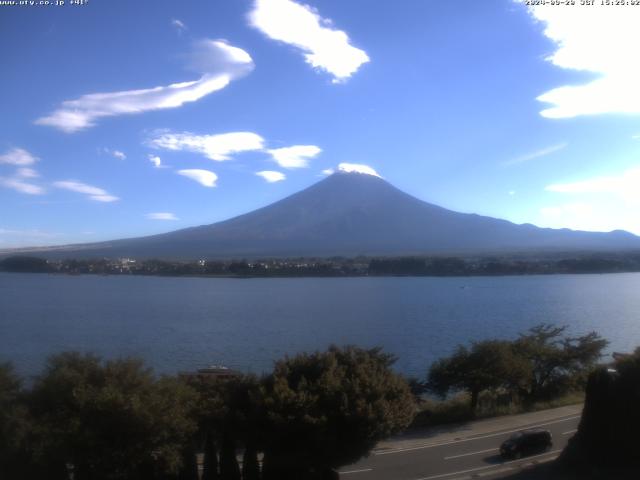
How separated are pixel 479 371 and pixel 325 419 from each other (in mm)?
7633

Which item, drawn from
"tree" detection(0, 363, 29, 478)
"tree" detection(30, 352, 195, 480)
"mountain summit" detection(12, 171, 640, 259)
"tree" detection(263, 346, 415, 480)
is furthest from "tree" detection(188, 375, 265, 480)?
"mountain summit" detection(12, 171, 640, 259)

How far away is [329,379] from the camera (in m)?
7.78

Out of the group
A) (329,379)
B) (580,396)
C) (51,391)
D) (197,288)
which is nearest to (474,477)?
(329,379)

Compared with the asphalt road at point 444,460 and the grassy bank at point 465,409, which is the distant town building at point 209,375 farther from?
the grassy bank at point 465,409

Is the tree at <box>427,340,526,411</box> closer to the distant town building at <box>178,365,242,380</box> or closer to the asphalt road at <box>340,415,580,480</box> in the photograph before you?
the asphalt road at <box>340,415,580,480</box>

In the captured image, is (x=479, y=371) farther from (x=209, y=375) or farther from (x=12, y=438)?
(x=12, y=438)

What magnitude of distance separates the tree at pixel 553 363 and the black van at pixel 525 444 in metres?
5.69

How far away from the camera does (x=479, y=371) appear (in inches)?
554

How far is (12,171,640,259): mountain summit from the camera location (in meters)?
107

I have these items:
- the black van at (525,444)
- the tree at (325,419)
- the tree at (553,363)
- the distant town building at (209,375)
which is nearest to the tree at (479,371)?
the tree at (553,363)

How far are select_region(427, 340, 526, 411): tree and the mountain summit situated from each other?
8135 cm

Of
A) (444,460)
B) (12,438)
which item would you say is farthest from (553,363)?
(12,438)

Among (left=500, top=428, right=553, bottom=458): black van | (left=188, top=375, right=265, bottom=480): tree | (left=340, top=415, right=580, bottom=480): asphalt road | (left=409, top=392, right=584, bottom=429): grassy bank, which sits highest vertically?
(left=188, top=375, right=265, bottom=480): tree

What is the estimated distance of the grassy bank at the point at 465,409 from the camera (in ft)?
41.2
